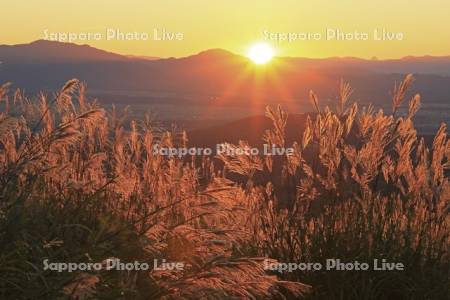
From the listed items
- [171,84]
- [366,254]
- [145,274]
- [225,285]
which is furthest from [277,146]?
[171,84]

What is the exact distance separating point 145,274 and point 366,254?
68.2 inches

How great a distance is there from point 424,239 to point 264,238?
1.23 m

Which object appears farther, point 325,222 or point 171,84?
point 171,84

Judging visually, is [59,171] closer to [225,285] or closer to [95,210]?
[95,210]

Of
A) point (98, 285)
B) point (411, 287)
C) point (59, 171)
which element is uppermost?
point (59, 171)

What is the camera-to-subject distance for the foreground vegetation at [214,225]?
12.6 feet

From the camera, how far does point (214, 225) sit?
18.0 ft

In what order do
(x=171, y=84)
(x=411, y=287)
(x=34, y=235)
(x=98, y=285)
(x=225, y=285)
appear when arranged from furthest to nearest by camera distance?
(x=171, y=84), (x=411, y=287), (x=34, y=235), (x=98, y=285), (x=225, y=285)

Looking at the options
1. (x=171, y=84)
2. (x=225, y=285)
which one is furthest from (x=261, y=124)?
(x=171, y=84)

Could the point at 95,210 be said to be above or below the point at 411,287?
above

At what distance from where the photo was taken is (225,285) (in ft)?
11.7

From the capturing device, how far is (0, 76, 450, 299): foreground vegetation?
384cm

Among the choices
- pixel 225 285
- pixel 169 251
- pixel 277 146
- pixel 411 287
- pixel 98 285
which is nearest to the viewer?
pixel 225 285

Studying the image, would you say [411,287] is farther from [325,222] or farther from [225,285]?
[225,285]
